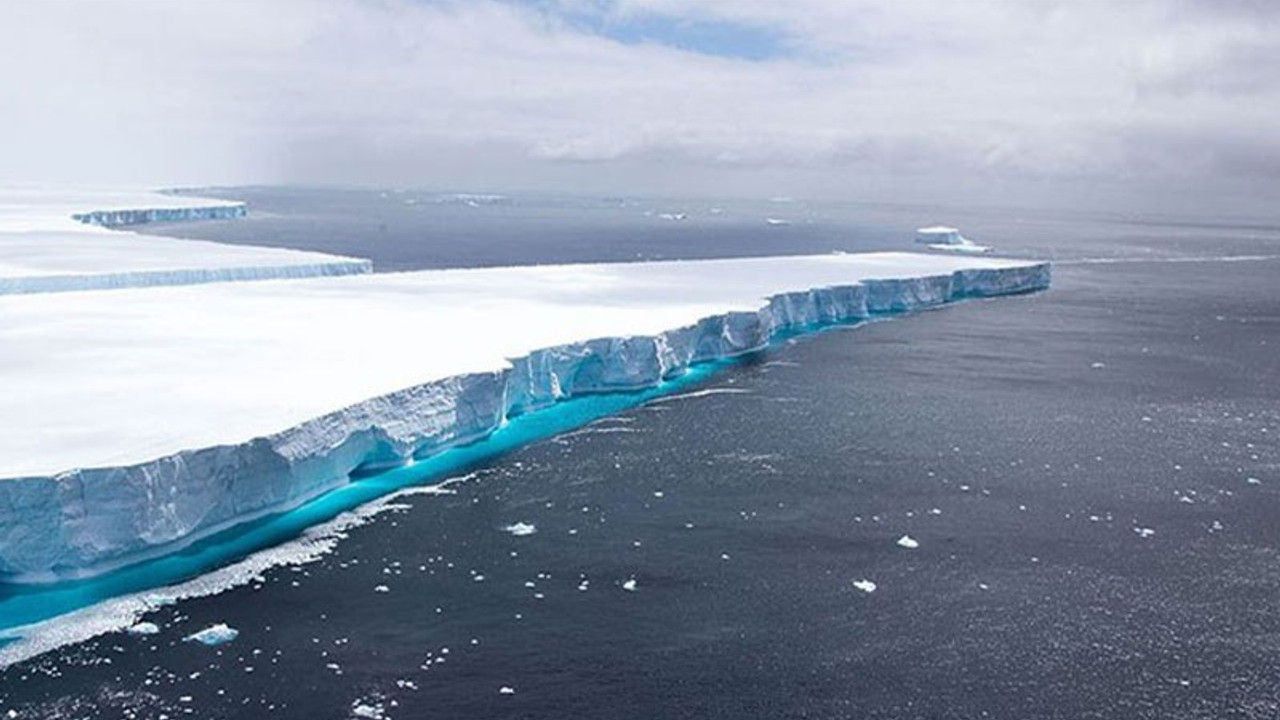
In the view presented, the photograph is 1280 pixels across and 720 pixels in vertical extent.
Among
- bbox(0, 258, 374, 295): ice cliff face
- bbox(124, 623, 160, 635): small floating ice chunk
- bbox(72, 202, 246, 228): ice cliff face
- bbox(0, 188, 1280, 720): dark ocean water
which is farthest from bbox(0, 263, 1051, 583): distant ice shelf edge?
bbox(72, 202, 246, 228): ice cliff face

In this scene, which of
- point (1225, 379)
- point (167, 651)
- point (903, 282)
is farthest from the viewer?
point (903, 282)

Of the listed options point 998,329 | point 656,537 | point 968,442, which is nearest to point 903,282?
point 998,329

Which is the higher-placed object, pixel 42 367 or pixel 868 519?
pixel 42 367

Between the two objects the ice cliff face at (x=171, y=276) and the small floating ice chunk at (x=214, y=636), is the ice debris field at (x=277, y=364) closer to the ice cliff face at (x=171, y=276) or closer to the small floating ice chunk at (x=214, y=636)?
the ice cliff face at (x=171, y=276)

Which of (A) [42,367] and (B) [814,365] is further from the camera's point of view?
(B) [814,365]

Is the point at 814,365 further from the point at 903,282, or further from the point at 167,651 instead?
the point at 167,651

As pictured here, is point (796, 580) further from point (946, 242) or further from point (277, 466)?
point (946, 242)
